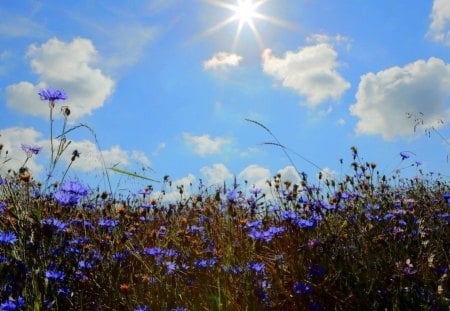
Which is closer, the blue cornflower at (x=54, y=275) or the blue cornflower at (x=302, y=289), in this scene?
the blue cornflower at (x=302, y=289)

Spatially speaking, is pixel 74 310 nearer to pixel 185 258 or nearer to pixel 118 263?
pixel 118 263

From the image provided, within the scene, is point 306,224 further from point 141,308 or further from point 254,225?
point 141,308

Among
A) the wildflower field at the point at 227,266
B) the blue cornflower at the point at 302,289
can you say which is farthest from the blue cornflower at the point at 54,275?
the blue cornflower at the point at 302,289

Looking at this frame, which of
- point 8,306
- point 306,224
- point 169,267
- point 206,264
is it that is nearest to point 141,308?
point 169,267

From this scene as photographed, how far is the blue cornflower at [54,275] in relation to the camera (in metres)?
2.49

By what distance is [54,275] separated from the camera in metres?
2.50

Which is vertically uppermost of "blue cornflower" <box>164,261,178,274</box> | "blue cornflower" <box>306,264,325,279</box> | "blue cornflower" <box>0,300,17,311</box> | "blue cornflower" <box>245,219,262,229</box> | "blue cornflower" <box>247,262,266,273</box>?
"blue cornflower" <box>245,219,262,229</box>

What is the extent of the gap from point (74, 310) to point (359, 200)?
2.62 metres

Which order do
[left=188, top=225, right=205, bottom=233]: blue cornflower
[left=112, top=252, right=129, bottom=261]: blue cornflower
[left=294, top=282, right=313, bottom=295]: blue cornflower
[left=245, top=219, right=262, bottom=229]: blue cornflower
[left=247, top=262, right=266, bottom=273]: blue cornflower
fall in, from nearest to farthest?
[left=294, top=282, right=313, bottom=295]: blue cornflower → [left=247, top=262, right=266, bottom=273]: blue cornflower → [left=112, top=252, right=129, bottom=261]: blue cornflower → [left=245, top=219, right=262, bottom=229]: blue cornflower → [left=188, top=225, right=205, bottom=233]: blue cornflower

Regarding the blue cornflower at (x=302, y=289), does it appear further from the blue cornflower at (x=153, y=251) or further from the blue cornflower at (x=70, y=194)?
the blue cornflower at (x=70, y=194)

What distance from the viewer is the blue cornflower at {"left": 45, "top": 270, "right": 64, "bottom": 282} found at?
2488 millimetres

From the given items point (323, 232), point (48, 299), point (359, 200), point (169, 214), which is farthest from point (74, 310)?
point (359, 200)

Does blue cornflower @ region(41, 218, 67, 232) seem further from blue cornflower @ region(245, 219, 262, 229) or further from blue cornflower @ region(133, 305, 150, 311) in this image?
blue cornflower @ region(245, 219, 262, 229)

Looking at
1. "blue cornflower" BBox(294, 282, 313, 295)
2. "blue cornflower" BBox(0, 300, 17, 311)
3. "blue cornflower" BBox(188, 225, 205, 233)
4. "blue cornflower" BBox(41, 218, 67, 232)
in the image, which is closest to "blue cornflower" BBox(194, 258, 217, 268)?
"blue cornflower" BBox(294, 282, 313, 295)
